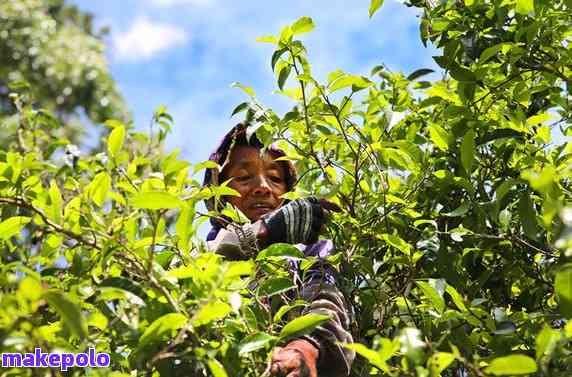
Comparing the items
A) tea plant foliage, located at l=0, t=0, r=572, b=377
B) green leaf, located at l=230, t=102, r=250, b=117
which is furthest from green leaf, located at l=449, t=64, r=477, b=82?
green leaf, located at l=230, t=102, r=250, b=117

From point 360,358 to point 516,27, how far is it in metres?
0.69

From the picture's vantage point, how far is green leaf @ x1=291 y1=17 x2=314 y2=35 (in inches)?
49.7

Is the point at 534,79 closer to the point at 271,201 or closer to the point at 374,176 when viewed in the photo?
the point at 374,176

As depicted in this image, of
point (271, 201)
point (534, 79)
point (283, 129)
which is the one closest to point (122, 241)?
point (283, 129)

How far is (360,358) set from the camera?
1.34 m

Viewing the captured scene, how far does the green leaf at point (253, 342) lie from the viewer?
94 centimetres

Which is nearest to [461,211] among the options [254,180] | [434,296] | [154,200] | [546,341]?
[434,296]

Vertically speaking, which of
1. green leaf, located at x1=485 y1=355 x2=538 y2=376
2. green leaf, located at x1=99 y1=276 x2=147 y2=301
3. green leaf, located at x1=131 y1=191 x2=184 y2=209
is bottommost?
green leaf, located at x1=485 y1=355 x2=538 y2=376

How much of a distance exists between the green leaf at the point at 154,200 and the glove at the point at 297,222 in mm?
558

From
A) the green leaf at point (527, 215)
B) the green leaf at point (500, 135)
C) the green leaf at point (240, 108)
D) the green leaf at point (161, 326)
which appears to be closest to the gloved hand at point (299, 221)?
the green leaf at point (240, 108)

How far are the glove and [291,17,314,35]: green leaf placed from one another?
1.10 ft

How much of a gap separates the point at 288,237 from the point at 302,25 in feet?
1.37

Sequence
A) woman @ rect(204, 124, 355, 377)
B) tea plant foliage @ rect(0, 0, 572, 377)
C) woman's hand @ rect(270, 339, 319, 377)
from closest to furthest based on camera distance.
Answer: tea plant foliage @ rect(0, 0, 572, 377) < woman's hand @ rect(270, 339, 319, 377) < woman @ rect(204, 124, 355, 377)

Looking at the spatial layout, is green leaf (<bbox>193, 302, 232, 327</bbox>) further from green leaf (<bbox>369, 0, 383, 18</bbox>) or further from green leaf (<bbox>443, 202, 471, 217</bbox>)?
green leaf (<bbox>369, 0, 383, 18</bbox>)
